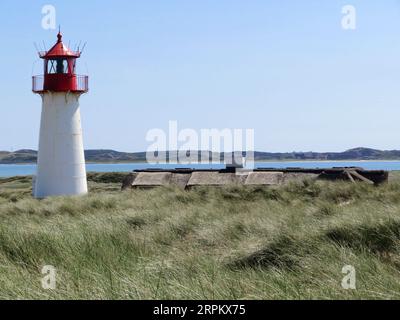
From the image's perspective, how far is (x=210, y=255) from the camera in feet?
23.4

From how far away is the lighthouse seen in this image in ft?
70.5

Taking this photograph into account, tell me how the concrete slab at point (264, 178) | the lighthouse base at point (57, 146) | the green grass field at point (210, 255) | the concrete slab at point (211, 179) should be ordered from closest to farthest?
1. the green grass field at point (210, 255)
2. the concrete slab at point (264, 178)
3. the concrete slab at point (211, 179)
4. the lighthouse base at point (57, 146)

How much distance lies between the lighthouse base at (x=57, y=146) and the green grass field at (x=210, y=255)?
37.8 ft

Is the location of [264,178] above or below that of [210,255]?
above

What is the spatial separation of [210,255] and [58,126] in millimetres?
15456

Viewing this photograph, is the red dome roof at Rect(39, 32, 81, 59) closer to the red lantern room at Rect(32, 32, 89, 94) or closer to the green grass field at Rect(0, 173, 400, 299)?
the red lantern room at Rect(32, 32, 89, 94)

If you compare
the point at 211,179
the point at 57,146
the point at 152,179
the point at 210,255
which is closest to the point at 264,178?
the point at 211,179

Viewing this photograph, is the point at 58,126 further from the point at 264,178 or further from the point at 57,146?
the point at 264,178

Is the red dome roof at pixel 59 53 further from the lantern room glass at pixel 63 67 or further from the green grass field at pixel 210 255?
the green grass field at pixel 210 255

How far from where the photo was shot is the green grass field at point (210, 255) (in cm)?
486

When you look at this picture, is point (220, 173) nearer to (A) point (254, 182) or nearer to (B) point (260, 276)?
(A) point (254, 182)

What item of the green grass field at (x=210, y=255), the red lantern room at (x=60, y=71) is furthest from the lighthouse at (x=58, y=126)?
the green grass field at (x=210, y=255)

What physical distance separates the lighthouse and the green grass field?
1153cm
